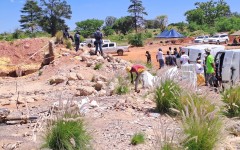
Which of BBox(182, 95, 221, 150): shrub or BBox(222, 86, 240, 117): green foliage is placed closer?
BBox(182, 95, 221, 150): shrub

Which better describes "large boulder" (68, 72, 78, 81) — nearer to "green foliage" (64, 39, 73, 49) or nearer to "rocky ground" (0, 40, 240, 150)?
"rocky ground" (0, 40, 240, 150)

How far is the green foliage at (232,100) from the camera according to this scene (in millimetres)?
8422

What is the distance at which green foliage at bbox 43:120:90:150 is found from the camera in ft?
19.6

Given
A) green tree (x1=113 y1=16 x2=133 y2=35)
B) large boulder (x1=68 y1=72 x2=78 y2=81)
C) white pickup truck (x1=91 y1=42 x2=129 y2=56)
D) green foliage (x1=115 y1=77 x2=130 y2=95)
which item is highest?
green tree (x1=113 y1=16 x2=133 y2=35)

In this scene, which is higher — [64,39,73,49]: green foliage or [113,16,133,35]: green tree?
[113,16,133,35]: green tree

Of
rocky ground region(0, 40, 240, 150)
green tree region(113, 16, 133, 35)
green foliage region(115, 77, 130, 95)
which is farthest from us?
green tree region(113, 16, 133, 35)

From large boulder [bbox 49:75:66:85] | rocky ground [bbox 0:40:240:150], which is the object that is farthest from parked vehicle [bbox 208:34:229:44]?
rocky ground [bbox 0:40:240:150]

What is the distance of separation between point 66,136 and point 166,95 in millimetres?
3523

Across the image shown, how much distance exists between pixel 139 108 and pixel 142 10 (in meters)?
76.2

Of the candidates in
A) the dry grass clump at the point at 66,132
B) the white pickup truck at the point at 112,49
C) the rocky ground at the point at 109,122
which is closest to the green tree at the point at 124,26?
the white pickup truck at the point at 112,49

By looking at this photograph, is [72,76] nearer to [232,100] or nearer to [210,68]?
[210,68]

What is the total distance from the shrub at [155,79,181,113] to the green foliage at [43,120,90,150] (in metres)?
3.11

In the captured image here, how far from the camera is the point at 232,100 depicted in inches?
339

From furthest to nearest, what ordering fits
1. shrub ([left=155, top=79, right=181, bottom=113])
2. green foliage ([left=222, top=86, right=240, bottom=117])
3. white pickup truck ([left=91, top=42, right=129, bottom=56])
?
white pickup truck ([left=91, top=42, right=129, bottom=56]) < shrub ([left=155, top=79, right=181, bottom=113]) < green foliage ([left=222, top=86, right=240, bottom=117])
